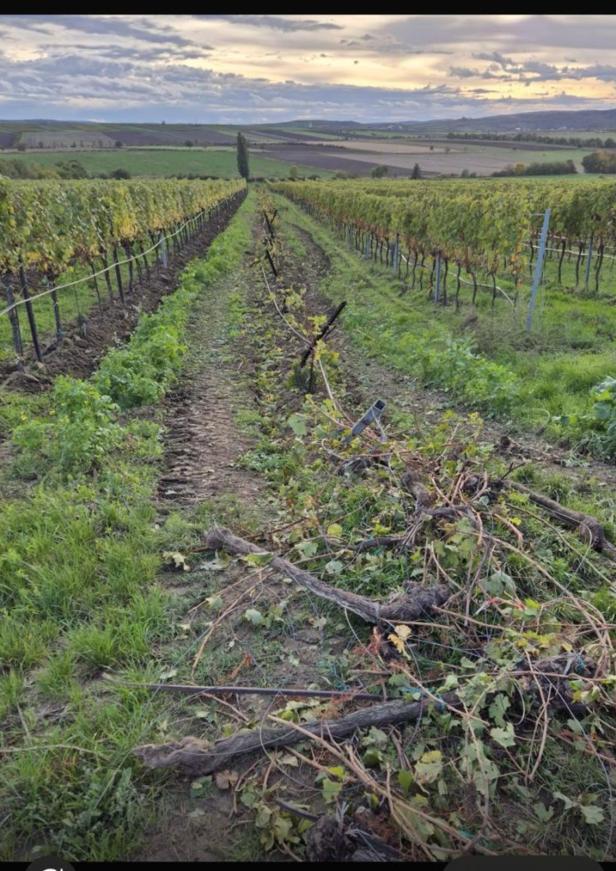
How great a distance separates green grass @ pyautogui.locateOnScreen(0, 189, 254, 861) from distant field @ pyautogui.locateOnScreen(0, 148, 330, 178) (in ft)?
223

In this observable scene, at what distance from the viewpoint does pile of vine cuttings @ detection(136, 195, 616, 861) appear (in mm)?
2648

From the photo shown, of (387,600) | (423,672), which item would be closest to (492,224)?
(387,600)

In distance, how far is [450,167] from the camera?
82.2 metres

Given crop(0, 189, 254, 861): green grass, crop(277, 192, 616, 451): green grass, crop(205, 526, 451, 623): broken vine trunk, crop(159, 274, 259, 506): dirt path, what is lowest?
crop(159, 274, 259, 506): dirt path

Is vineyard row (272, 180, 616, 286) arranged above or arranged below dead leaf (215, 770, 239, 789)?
above

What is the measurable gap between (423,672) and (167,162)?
326 feet

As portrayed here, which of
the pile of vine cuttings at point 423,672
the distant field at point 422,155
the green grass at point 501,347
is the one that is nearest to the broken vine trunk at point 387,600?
the pile of vine cuttings at point 423,672

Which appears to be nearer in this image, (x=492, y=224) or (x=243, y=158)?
(x=492, y=224)

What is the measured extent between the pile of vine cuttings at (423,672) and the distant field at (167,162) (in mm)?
70535

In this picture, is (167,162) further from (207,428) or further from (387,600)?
(387,600)

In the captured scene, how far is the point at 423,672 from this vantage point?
3.42m

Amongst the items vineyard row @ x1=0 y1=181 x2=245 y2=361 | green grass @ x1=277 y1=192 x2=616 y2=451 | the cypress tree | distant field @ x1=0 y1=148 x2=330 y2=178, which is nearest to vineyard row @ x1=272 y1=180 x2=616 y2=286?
green grass @ x1=277 y1=192 x2=616 y2=451

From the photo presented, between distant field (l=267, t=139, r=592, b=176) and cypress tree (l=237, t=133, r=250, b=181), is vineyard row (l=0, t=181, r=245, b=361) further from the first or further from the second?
cypress tree (l=237, t=133, r=250, b=181)

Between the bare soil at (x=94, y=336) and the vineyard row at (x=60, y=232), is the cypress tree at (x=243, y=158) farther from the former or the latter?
the bare soil at (x=94, y=336)
